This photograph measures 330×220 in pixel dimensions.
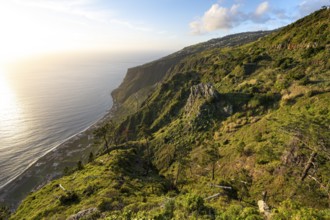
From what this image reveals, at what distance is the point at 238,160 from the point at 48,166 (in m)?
92.6

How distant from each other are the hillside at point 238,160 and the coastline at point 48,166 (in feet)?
111

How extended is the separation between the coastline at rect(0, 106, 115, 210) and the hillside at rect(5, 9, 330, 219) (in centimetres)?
3383

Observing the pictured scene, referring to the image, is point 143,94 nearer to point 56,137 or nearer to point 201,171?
point 56,137

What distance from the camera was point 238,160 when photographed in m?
38.2

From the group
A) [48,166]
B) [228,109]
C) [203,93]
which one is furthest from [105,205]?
[48,166]

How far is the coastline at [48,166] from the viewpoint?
79.1m

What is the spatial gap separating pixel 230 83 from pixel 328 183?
2195 inches

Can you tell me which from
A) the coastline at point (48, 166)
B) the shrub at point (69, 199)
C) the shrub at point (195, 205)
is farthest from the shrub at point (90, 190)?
the coastline at point (48, 166)

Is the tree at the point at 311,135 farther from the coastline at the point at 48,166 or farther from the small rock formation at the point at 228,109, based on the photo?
the coastline at the point at 48,166

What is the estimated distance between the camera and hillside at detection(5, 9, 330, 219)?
22.0 meters

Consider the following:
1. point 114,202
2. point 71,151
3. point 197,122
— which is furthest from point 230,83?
point 71,151

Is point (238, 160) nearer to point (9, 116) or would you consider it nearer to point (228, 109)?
point (228, 109)

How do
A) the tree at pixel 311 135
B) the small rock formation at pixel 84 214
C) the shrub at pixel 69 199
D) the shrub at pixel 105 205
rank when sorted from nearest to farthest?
1. the small rock formation at pixel 84 214
2. the shrub at pixel 105 205
3. the tree at pixel 311 135
4. the shrub at pixel 69 199

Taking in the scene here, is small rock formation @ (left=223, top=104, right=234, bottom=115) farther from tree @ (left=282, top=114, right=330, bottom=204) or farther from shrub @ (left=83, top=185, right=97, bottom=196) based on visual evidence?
shrub @ (left=83, top=185, right=97, bottom=196)
